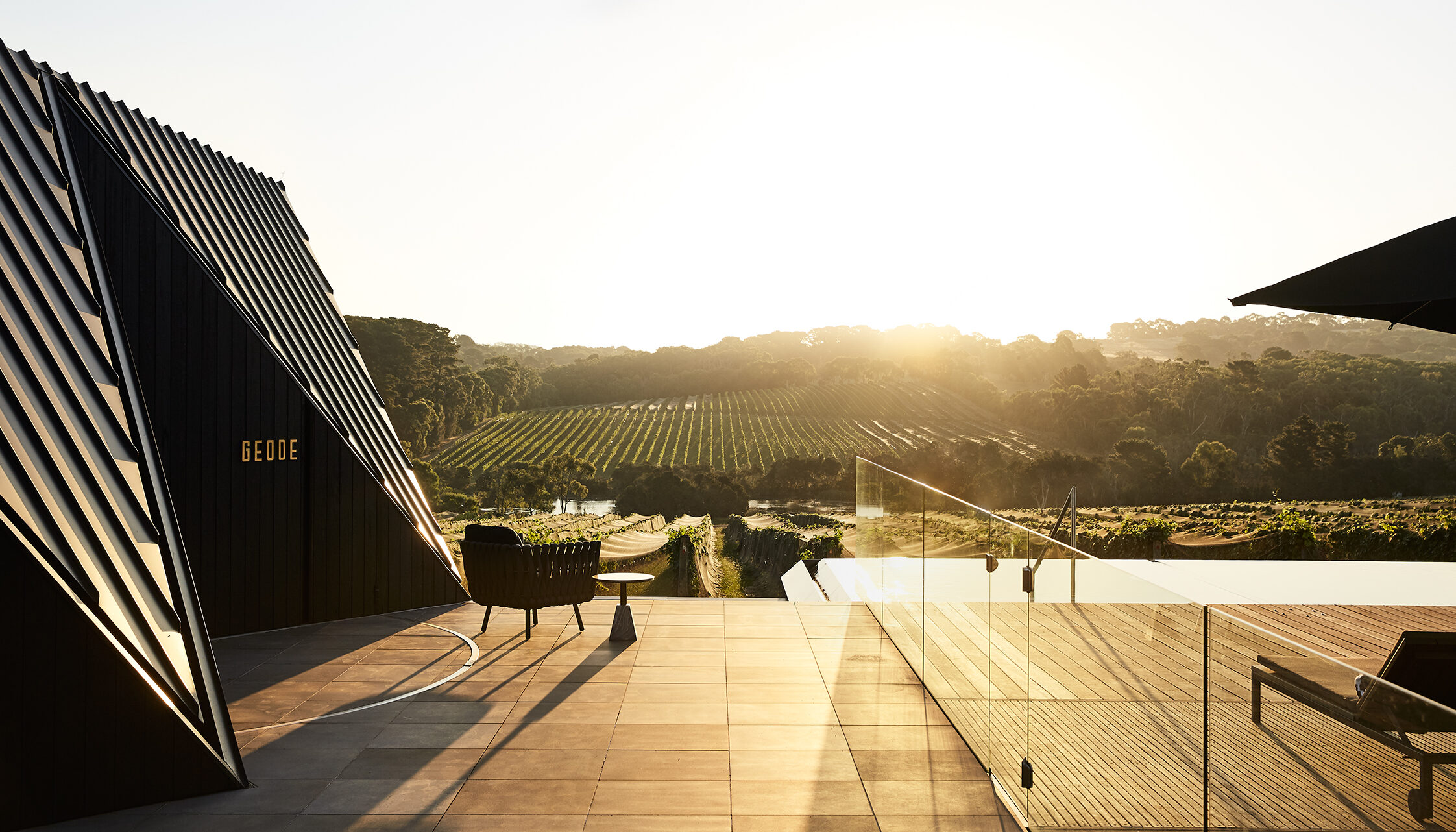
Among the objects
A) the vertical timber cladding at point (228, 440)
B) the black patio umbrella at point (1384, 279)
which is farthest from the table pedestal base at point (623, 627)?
the black patio umbrella at point (1384, 279)

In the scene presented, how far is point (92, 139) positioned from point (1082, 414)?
5468 cm

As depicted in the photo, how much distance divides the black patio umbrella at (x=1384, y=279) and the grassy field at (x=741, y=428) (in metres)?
44.0

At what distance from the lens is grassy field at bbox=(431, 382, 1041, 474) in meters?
51.9

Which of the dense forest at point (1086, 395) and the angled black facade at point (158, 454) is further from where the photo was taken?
the dense forest at point (1086, 395)

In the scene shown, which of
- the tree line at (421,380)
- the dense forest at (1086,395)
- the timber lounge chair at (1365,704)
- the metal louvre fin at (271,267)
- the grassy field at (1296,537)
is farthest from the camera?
the dense forest at (1086,395)

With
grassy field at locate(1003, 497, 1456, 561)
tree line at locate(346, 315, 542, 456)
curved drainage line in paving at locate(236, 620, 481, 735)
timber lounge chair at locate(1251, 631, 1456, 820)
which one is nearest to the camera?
timber lounge chair at locate(1251, 631, 1456, 820)

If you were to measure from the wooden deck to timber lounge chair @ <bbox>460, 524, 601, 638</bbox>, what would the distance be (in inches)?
124

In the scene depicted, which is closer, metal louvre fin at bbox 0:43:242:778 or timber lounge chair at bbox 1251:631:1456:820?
timber lounge chair at bbox 1251:631:1456:820

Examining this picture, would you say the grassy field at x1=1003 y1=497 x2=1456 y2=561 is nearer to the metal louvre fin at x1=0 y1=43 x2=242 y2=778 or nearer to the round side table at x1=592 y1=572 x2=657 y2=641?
the round side table at x1=592 y1=572 x2=657 y2=641

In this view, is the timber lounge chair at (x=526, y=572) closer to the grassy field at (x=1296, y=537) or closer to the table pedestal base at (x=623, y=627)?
the table pedestal base at (x=623, y=627)

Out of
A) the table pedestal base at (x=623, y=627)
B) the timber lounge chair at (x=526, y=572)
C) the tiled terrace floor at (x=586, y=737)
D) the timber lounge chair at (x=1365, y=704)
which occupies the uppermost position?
the timber lounge chair at (x=1365, y=704)

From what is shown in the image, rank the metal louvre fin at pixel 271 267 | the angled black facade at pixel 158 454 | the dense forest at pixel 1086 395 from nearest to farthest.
Answer: the angled black facade at pixel 158 454
the metal louvre fin at pixel 271 267
the dense forest at pixel 1086 395

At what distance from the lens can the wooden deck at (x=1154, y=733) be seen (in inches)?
69.1

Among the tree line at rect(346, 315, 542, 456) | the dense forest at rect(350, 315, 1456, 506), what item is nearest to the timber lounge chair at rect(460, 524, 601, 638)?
the tree line at rect(346, 315, 542, 456)
